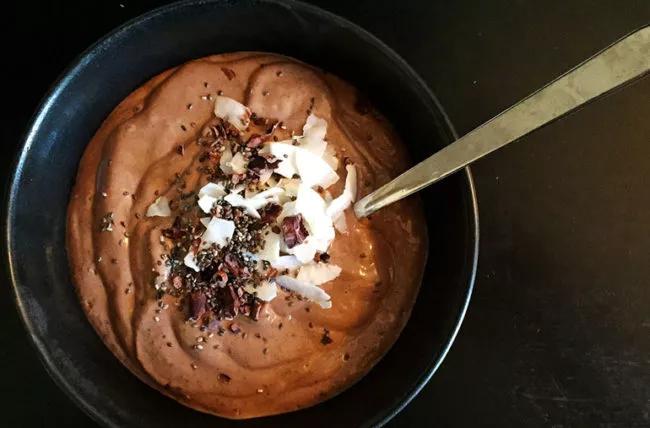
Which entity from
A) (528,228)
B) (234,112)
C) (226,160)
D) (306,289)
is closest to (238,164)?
(226,160)

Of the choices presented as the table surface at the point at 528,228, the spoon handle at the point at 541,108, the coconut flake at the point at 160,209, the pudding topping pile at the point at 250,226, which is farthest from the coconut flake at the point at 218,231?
the table surface at the point at 528,228

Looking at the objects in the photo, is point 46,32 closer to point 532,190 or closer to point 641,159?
point 532,190

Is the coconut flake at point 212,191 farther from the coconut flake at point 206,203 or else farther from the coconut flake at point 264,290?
the coconut flake at point 264,290

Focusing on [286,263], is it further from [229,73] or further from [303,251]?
[229,73]

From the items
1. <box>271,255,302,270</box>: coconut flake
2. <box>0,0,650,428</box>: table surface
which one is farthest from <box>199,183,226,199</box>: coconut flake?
<box>0,0,650,428</box>: table surface

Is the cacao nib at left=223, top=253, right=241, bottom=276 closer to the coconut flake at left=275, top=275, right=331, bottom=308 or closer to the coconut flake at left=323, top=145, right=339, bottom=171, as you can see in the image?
the coconut flake at left=275, top=275, right=331, bottom=308

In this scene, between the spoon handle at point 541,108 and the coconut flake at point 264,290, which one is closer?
the spoon handle at point 541,108
